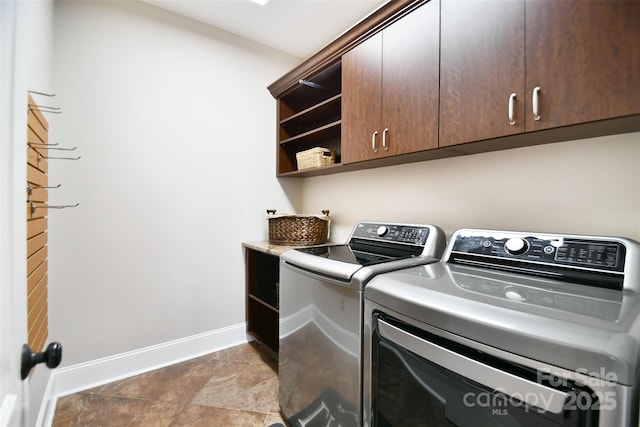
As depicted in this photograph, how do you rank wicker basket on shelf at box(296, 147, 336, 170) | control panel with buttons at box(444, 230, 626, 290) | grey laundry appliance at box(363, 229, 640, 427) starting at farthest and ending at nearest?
wicker basket on shelf at box(296, 147, 336, 170) < control panel with buttons at box(444, 230, 626, 290) < grey laundry appliance at box(363, 229, 640, 427)

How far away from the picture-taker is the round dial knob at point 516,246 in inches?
42.9

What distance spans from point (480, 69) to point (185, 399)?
2350 mm

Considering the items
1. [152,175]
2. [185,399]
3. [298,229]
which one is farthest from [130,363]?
[298,229]

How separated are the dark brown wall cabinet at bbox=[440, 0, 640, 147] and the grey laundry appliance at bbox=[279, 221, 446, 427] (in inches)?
22.9

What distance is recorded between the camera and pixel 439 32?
4.16 ft

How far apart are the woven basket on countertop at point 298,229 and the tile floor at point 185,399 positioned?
0.95m

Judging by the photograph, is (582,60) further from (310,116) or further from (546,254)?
(310,116)

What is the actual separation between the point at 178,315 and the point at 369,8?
8.87 feet

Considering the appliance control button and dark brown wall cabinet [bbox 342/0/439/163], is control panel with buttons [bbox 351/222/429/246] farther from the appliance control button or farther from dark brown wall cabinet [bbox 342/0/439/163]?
the appliance control button

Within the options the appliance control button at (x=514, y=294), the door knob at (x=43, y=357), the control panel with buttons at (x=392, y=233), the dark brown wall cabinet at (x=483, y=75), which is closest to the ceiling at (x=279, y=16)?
the dark brown wall cabinet at (x=483, y=75)

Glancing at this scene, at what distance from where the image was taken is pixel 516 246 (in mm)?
1107

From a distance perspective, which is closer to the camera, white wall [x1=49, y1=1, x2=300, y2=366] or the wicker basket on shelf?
white wall [x1=49, y1=1, x2=300, y2=366]

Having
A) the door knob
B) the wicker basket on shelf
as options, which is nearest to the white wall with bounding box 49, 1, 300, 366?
the wicker basket on shelf

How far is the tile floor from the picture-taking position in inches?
59.3
